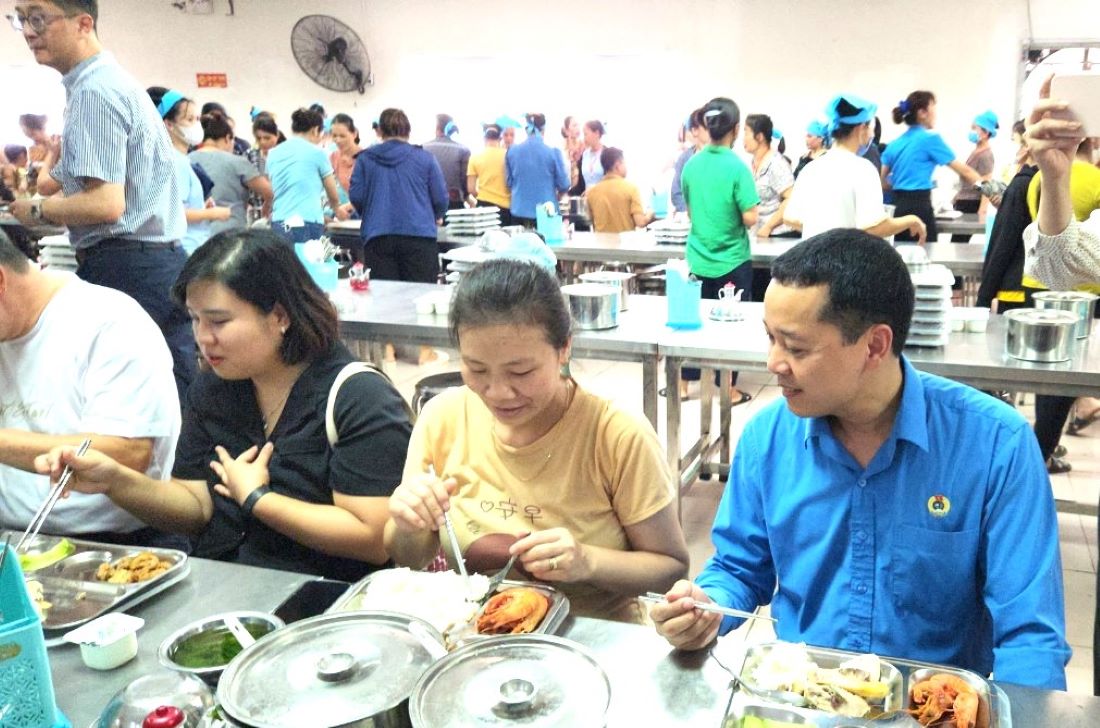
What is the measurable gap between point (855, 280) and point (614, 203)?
205 inches

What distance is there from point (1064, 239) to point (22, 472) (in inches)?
98.1

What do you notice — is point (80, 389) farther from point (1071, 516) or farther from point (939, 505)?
point (1071, 516)

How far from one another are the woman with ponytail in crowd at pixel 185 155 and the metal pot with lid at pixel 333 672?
3.65 metres

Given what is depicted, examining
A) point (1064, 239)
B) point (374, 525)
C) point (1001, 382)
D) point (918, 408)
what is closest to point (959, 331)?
point (1001, 382)

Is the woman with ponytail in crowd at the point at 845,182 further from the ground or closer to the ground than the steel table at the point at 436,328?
further from the ground

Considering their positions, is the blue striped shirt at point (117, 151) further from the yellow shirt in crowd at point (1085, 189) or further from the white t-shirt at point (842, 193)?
the yellow shirt in crowd at point (1085, 189)

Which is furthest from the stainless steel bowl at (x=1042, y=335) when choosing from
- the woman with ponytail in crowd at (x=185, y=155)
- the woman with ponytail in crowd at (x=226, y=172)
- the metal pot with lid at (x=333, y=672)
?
the woman with ponytail in crowd at (x=226, y=172)

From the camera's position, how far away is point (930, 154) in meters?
6.02

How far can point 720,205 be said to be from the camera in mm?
4551

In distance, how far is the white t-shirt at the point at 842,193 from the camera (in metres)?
3.81

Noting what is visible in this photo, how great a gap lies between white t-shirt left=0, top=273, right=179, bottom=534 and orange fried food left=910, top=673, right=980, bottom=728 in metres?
1.60

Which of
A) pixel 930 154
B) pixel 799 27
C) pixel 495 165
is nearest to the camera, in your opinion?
pixel 930 154

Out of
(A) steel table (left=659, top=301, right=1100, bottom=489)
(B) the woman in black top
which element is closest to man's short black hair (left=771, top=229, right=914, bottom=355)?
(B) the woman in black top

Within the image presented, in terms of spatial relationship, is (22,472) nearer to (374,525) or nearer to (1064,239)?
(374,525)
